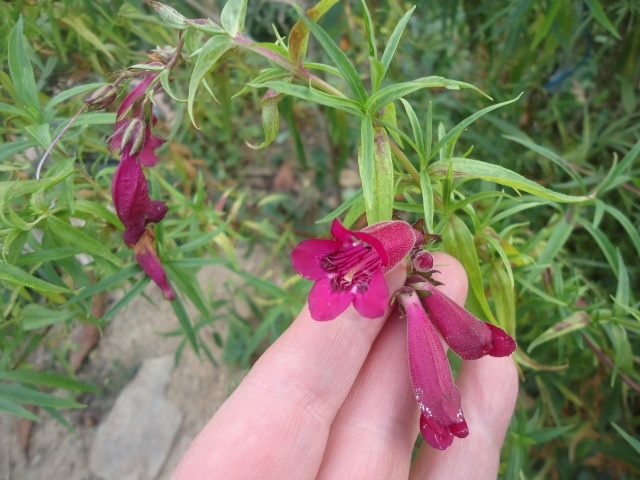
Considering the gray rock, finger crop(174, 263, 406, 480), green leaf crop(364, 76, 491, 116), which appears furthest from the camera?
the gray rock

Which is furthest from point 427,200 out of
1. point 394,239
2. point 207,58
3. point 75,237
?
point 75,237

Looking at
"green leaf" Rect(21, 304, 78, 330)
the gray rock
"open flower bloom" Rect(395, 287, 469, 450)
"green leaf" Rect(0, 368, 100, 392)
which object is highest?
"open flower bloom" Rect(395, 287, 469, 450)

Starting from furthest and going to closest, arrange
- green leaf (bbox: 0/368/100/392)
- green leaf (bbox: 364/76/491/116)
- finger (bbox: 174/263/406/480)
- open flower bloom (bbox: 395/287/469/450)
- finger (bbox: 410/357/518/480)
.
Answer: finger (bbox: 410/357/518/480) → green leaf (bbox: 0/368/100/392) → finger (bbox: 174/263/406/480) → open flower bloom (bbox: 395/287/469/450) → green leaf (bbox: 364/76/491/116)

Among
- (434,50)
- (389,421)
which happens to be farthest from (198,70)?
(434,50)

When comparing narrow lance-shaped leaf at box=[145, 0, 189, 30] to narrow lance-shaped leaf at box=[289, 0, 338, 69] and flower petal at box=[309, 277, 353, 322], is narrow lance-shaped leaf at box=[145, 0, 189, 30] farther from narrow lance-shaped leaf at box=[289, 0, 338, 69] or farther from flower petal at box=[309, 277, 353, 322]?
flower petal at box=[309, 277, 353, 322]

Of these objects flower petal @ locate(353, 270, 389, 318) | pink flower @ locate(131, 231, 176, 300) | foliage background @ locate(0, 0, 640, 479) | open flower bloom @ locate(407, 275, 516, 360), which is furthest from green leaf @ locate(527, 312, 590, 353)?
pink flower @ locate(131, 231, 176, 300)

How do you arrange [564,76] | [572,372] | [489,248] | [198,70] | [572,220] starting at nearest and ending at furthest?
[198,70]
[489,248]
[572,220]
[572,372]
[564,76]

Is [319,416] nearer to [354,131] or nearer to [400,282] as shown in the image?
[400,282]
